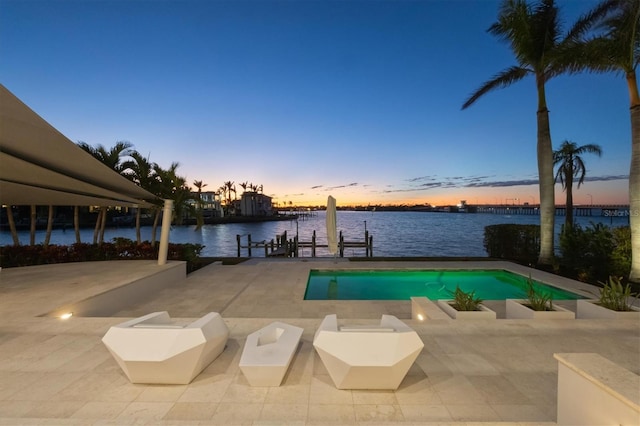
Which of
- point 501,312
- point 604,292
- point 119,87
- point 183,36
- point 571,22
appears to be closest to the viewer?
point 604,292

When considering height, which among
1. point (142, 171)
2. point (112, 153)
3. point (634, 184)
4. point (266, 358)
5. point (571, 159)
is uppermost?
point (571, 159)

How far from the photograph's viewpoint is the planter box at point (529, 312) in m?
4.01

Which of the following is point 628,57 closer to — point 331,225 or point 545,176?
point 545,176

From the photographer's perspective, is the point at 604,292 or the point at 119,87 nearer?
the point at 604,292

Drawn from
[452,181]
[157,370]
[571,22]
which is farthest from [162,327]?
[452,181]

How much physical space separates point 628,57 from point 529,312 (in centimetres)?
625

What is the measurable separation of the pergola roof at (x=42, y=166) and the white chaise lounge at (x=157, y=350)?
272cm

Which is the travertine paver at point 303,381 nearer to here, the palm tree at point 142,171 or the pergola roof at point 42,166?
the pergola roof at point 42,166

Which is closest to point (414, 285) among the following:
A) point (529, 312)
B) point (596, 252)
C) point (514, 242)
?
point (529, 312)

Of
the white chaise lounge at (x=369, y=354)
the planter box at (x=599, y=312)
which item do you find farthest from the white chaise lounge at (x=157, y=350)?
the planter box at (x=599, y=312)

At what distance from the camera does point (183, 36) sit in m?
9.91

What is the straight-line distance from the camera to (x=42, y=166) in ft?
15.3

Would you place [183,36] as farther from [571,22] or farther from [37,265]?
[571,22]

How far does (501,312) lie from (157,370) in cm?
524
